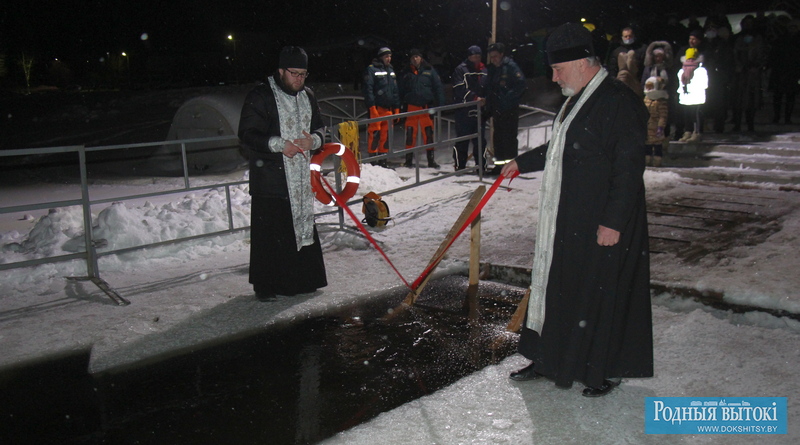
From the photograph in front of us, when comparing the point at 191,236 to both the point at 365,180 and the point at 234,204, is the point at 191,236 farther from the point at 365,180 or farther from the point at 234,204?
the point at 365,180

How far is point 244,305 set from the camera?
5.29 meters

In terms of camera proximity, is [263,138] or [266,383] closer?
[266,383]

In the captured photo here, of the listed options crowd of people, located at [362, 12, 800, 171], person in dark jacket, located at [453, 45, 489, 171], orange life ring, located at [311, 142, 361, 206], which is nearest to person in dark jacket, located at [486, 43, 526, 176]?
crowd of people, located at [362, 12, 800, 171]

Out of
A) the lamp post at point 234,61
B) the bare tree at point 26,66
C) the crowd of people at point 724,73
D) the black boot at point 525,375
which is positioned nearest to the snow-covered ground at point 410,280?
the black boot at point 525,375

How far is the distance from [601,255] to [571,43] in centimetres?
108

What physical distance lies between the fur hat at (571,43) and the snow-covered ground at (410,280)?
1.81m

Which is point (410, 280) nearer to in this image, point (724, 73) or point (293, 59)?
point (293, 59)

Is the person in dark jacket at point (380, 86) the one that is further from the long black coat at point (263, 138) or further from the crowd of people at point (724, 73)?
the long black coat at point (263, 138)

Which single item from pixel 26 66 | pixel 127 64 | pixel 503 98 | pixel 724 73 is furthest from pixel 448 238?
pixel 26 66

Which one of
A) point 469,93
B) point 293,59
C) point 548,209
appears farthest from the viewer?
point 469,93

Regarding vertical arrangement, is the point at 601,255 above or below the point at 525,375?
above

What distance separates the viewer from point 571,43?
3.33 m

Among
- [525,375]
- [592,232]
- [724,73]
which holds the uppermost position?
[724,73]

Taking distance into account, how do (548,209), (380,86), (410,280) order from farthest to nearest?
(380,86), (410,280), (548,209)
